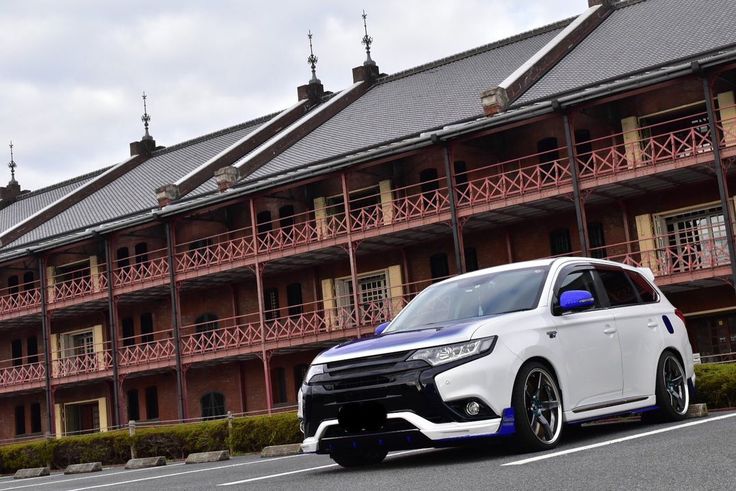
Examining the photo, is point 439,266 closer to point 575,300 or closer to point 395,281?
point 395,281

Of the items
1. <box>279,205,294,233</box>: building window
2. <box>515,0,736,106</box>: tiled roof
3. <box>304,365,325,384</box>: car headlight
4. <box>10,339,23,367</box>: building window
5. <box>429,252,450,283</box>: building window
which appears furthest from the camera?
<box>10,339,23,367</box>: building window

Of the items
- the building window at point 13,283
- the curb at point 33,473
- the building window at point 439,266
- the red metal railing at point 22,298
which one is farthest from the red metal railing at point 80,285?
the curb at point 33,473

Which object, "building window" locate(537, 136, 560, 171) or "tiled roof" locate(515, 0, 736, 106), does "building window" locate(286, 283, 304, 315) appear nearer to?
"building window" locate(537, 136, 560, 171)

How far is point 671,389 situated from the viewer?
10180 millimetres

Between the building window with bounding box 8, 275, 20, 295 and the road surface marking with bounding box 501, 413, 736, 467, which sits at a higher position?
the building window with bounding box 8, 275, 20, 295

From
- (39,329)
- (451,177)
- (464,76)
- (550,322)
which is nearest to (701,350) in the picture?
(451,177)

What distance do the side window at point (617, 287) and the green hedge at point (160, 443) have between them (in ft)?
33.5

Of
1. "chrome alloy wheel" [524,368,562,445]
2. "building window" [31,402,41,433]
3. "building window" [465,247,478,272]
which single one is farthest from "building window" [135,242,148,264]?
"chrome alloy wheel" [524,368,562,445]

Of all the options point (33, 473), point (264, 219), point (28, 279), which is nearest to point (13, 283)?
point (28, 279)

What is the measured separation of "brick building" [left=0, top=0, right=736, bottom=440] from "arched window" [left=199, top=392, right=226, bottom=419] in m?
0.08

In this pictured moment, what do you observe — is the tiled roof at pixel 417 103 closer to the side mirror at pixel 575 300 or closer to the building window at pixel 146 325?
the building window at pixel 146 325

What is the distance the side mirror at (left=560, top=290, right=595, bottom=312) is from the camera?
8820 millimetres

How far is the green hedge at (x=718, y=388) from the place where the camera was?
14.4 metres

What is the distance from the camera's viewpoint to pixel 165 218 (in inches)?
1444
